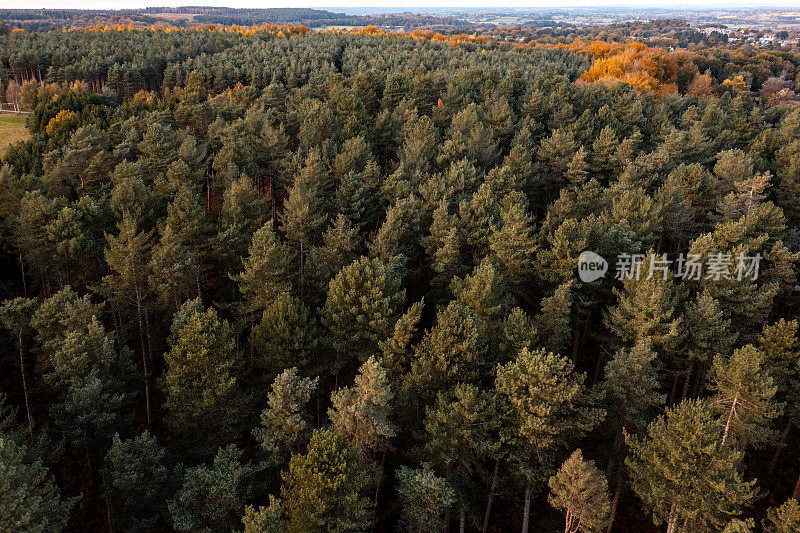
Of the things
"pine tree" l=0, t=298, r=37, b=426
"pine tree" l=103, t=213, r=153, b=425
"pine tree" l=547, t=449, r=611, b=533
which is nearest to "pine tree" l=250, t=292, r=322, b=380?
"pine tree" l=103, t=213, r=153, b=425

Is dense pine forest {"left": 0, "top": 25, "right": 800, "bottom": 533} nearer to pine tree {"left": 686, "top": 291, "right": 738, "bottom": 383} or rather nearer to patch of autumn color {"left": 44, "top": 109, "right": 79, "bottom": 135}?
pine tree {"left": 686, "top": 291, "right": 738, "bottom": 383}

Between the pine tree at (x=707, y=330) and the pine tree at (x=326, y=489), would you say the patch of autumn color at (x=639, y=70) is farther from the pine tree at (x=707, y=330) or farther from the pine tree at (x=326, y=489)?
the pine tree at (x=326, y=489)

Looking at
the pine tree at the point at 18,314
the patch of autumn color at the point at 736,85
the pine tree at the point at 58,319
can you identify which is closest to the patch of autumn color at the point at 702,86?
the patch of autumn color at the point at 736,85

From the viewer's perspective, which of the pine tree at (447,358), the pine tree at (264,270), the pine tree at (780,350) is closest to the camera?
the pine tree at (447,358)

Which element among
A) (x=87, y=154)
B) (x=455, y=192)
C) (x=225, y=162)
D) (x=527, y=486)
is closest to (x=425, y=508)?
(x=527, y=486)

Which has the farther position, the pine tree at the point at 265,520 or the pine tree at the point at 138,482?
the pine tree at the point at 138,482

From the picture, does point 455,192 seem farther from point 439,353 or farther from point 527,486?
point 527,486
